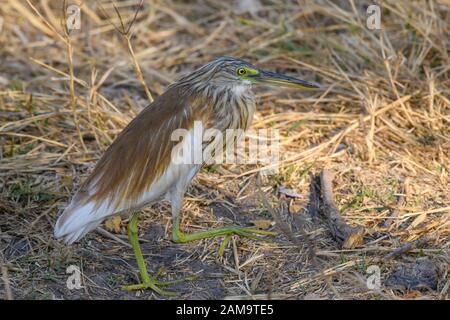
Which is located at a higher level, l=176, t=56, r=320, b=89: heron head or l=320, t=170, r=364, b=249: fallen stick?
l=176, t=56, r=320, b=89: heron head

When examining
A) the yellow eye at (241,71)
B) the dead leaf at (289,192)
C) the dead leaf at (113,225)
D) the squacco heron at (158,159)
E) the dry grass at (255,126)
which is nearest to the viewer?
the squacco heron at (158,159)

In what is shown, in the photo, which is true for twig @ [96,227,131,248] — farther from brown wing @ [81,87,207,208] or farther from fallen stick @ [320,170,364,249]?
fallen stick @ [320,170,364,249]

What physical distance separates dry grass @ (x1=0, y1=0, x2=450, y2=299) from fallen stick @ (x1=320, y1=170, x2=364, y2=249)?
0.17 feet

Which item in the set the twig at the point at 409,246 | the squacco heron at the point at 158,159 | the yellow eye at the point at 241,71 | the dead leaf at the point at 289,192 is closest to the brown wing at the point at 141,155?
the squacco heron at the point at 158,159

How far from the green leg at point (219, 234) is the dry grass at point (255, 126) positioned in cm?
6

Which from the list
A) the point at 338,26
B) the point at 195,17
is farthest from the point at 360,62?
the point at 195,17

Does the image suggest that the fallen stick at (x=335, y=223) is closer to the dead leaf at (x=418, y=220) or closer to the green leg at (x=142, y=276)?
the dead leaf at (x=418, y=220)

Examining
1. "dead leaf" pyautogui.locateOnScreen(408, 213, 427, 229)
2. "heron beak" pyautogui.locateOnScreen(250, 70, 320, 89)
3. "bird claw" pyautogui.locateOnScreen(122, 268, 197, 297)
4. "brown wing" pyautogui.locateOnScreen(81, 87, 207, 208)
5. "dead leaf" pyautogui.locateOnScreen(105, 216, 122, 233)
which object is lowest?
"bird claw" pyautogui.locateOnScreen(122, 268, 197, 297)

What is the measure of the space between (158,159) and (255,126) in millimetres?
1322

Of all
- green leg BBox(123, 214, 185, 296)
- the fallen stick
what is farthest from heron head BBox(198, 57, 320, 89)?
green leg BBox(123, 214, 185, 296)

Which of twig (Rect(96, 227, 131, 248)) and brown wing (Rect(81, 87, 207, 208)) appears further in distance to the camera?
twig (Rect(96, 227, 131, 248))

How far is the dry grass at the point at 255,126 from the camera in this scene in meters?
3.61

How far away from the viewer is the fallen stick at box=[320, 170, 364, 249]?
144 inches

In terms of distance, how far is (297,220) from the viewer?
3998mm
